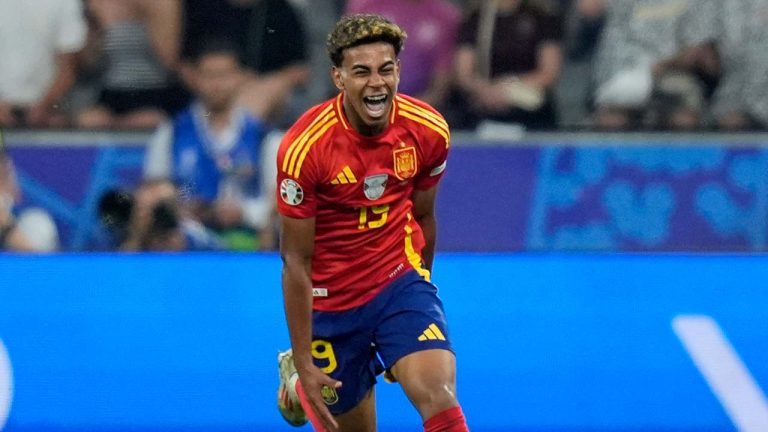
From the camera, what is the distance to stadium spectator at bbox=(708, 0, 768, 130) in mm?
7180

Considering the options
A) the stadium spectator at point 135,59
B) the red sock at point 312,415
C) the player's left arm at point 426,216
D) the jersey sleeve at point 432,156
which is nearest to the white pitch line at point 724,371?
the player's left arm at point 426,216

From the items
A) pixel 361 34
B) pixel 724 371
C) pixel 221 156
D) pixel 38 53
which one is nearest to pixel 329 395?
pixel 361 34

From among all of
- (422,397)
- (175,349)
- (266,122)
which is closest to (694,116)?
(266,122)

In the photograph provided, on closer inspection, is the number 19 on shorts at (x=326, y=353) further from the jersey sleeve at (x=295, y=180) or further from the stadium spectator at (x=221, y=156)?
the stadium spectator at (x=221, y=156)

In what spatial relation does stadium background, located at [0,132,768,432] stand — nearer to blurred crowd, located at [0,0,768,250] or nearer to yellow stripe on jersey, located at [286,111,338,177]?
blurred crowd, located at [0,0,768,250]

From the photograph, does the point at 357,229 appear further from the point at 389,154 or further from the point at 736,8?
the point at 736,8

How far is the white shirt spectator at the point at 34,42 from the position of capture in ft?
25.2

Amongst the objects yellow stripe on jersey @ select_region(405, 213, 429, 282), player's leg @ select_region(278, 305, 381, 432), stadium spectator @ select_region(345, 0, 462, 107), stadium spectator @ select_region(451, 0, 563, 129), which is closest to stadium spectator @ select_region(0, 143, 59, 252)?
stadium spectator @ select_region(345, 0, 462, 107)

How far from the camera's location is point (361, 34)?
4.08 meters

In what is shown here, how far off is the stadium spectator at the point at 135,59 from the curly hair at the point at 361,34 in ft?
11.8

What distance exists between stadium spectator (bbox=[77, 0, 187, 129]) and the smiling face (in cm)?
361

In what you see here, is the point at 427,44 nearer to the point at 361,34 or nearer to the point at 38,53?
the point at 38,53

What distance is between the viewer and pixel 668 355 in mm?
5828

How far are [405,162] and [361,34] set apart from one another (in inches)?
20.0
